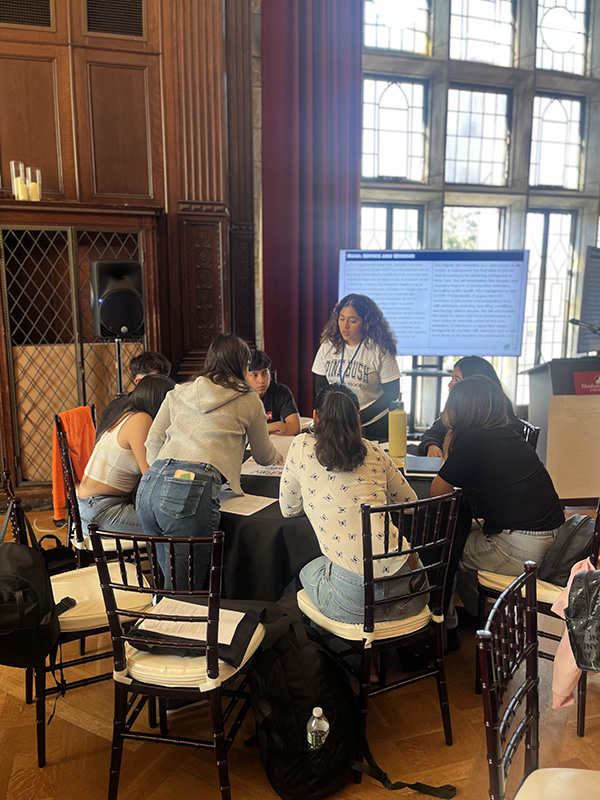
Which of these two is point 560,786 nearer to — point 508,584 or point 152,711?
point 508,584

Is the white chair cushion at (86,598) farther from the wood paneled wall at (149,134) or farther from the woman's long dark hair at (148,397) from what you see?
the wood paneled wall at (149,134)

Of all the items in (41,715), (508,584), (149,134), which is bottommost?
(41,715)

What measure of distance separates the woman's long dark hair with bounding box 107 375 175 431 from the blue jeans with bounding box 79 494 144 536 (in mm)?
280

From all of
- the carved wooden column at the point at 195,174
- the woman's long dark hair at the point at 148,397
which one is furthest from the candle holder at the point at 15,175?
the woman's long dark hair at the point at 148,397

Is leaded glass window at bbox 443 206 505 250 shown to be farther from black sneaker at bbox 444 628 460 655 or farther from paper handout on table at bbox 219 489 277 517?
paper handout on table at bbox 219 489 277 517

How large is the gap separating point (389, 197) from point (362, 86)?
86 cm

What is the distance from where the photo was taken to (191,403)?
6.70 feet

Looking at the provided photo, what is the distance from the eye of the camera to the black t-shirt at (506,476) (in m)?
2.04

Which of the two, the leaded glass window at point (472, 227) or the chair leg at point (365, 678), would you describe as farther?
the leaded glass window at point (472, 227)

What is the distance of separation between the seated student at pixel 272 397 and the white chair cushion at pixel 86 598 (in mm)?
1147

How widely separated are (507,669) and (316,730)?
2.22 feet

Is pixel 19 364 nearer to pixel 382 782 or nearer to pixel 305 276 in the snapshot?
pixel 305 276

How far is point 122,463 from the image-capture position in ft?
7.74

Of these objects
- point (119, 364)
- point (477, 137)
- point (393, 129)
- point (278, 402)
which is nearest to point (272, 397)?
point (278, 402)
